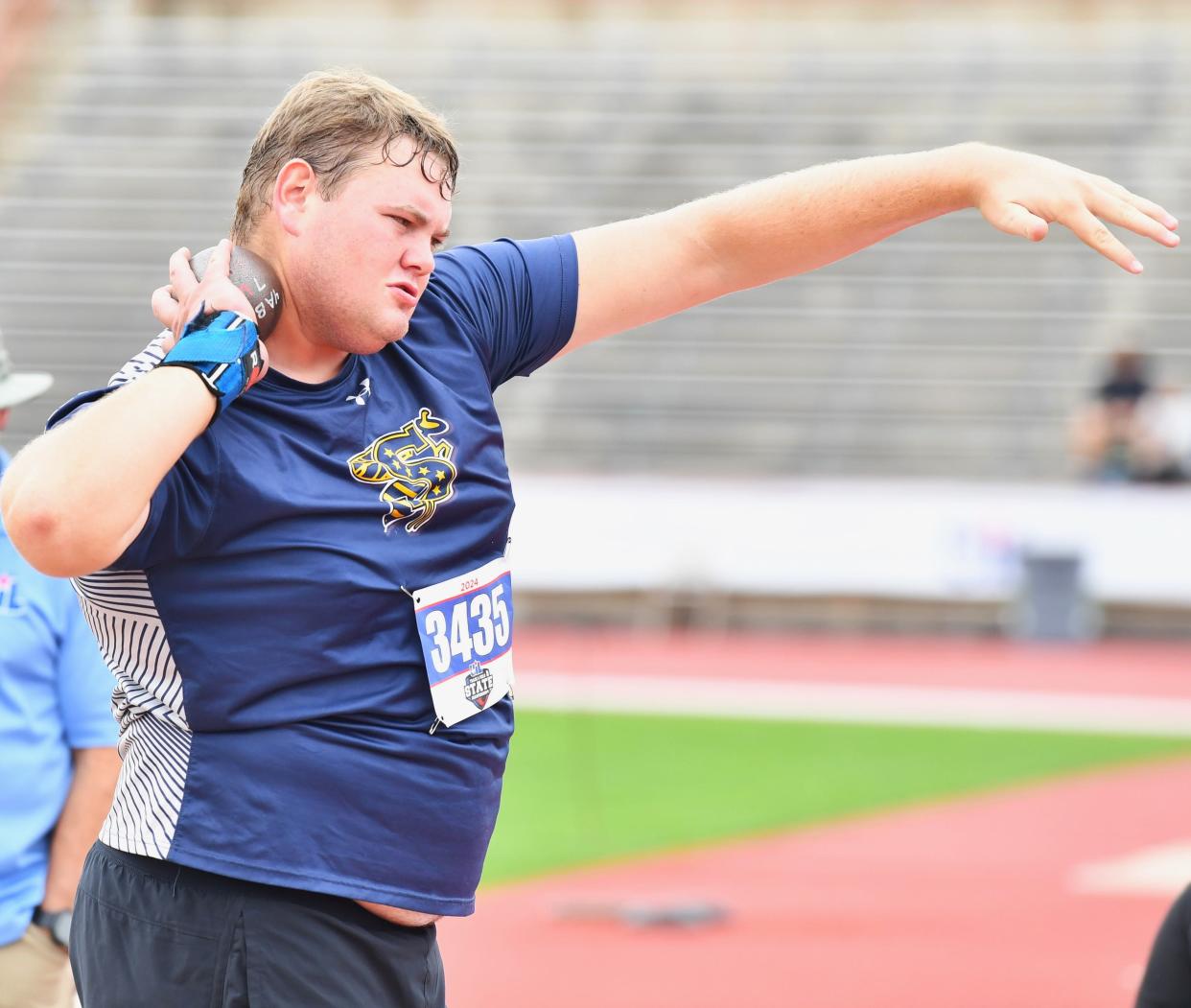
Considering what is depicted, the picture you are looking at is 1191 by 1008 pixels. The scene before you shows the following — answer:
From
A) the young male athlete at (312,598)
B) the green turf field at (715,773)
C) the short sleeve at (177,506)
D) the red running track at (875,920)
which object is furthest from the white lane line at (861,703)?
the short sleeve at (177,506)

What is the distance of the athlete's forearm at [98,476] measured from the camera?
6.94 ft

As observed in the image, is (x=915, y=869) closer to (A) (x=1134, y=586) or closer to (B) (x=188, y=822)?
(B) (x=188, y=822)

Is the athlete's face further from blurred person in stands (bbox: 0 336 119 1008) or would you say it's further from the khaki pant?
the khaki pant

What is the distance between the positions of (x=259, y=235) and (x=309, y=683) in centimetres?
64

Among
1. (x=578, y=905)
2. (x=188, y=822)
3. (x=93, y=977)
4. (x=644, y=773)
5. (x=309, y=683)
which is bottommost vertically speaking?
(x=644, y=773)

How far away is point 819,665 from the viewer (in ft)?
46.7

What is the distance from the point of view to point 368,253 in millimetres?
2393

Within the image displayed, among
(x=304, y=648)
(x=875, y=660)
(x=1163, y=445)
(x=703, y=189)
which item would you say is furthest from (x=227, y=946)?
(x=703, y=189)

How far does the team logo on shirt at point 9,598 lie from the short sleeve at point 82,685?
8 centimetres

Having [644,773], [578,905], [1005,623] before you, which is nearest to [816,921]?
[578,905]

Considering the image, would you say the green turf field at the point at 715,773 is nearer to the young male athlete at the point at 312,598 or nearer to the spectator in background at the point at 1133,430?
the spectator in background at the point at 1133,430

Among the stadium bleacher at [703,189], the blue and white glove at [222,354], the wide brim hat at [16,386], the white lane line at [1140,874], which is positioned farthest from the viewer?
the stadium bleacher at [703,189]

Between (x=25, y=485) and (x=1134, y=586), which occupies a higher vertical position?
(x=25, y=485)

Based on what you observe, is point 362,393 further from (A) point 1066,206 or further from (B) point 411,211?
(A) point 1066,206
